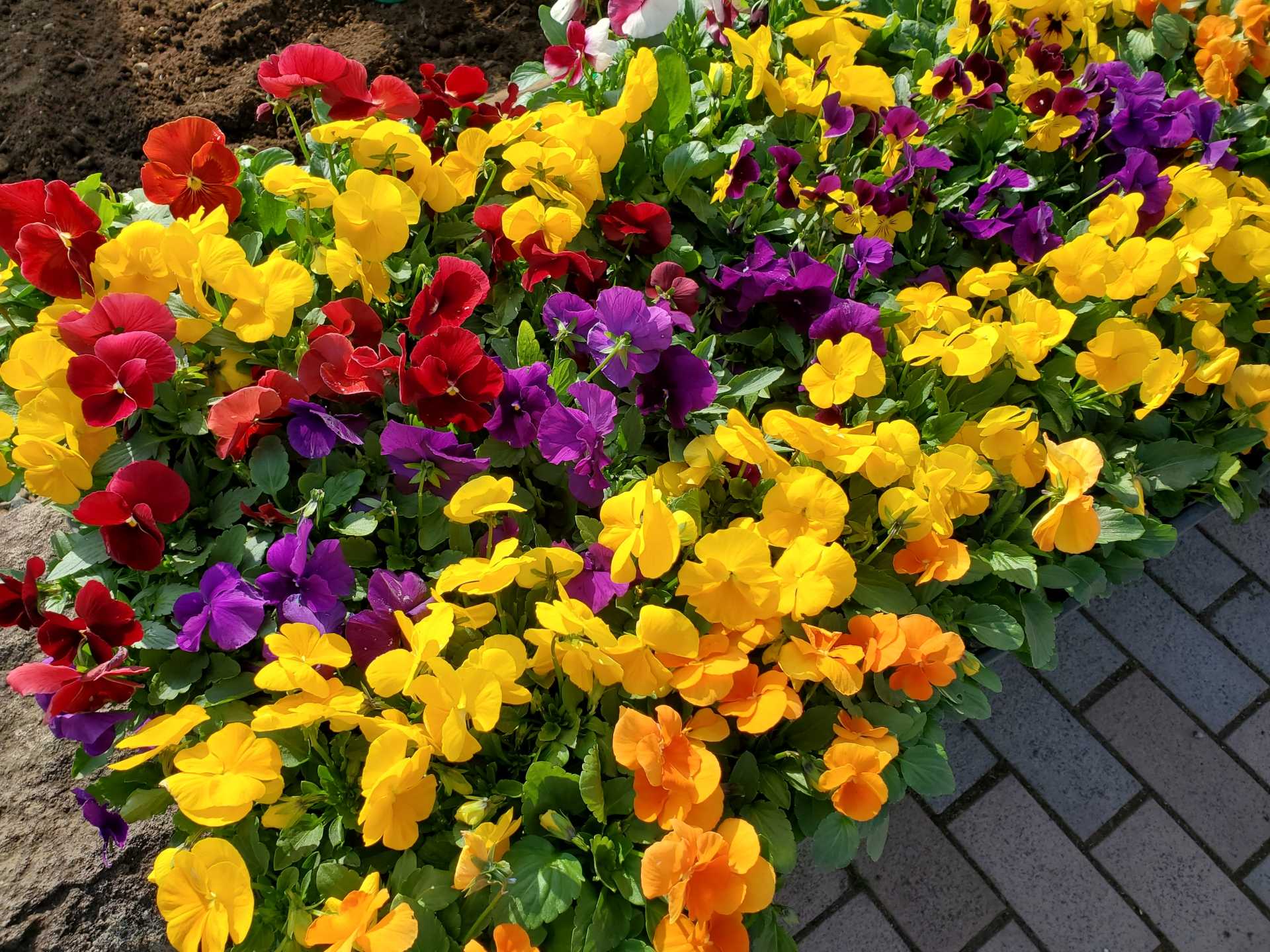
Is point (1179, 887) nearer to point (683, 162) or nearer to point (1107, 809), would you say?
point (1107, 809)

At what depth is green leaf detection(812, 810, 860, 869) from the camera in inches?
53.6

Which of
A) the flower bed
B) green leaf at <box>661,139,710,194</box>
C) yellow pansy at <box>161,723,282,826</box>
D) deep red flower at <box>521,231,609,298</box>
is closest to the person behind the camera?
yellow pansy at <box>161,723,282,826</box>

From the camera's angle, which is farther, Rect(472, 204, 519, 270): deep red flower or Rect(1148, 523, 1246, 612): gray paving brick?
Rect(1148, 523, 1246, 612): gray paving brick

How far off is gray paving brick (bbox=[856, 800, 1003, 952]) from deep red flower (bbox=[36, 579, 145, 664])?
4.87ft

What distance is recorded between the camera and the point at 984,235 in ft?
6.24

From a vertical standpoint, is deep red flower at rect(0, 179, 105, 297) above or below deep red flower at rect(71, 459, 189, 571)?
above

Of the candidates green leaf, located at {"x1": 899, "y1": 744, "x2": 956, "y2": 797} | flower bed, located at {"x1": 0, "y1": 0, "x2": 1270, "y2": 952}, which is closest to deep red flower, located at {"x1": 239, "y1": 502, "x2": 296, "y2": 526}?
flower bed, located at {"x1": 0, "y1": 0, "x2": 1270, "y2": 952}

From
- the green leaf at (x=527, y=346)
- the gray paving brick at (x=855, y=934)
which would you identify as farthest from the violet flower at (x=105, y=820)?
the gray paving brick at (x=855, y=934)

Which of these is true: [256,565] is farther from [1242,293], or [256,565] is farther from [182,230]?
[1242,293]

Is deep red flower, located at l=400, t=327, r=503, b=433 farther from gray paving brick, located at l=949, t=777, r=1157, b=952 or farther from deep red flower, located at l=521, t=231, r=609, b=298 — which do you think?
gray paving brick, located at l=949, t=777, r=1157, b=952

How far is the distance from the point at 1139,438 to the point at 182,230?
175cm

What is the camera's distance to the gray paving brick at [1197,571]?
8.11 ft

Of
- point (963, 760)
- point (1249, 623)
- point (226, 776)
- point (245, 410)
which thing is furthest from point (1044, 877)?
point (245, 410)

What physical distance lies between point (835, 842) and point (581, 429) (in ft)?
2.24
